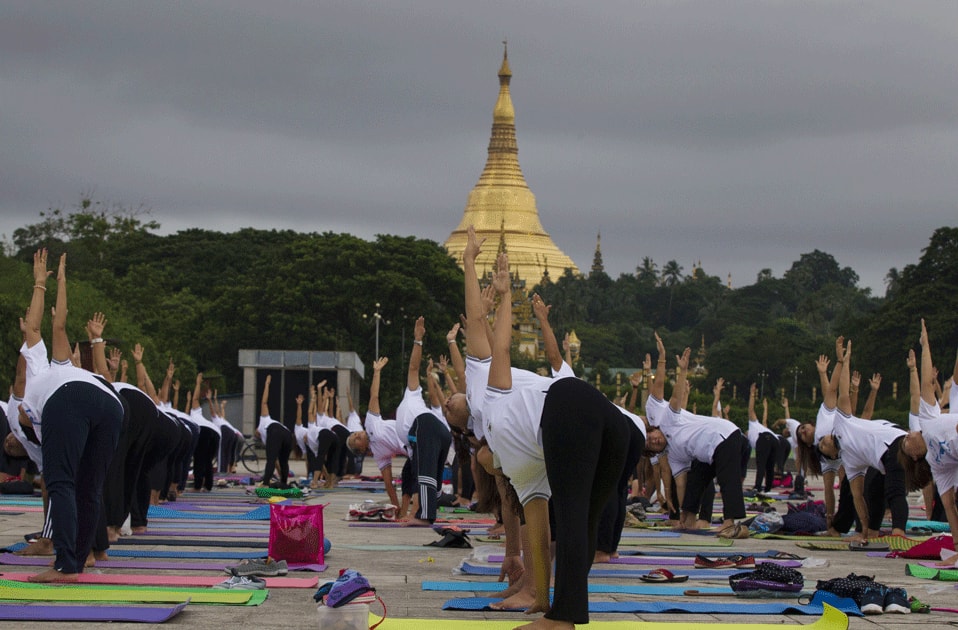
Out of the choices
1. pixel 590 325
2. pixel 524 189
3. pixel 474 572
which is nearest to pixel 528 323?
pixel 590 325

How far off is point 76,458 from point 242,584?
4.61ft

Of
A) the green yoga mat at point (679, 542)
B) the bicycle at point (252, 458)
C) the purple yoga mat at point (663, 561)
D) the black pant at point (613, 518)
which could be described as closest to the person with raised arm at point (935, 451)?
the purple yoga mat at point (663, 561)

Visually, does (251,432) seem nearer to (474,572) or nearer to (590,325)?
(474,572)

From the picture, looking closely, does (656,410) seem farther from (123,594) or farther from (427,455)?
(123,594)

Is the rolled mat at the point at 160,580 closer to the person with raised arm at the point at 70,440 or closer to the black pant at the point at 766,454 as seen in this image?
the person with raised arm at the point at 70,440

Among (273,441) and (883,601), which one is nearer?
(883,601)

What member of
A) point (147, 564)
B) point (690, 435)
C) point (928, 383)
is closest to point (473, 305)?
point (147, 564)

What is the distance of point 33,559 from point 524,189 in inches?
5291

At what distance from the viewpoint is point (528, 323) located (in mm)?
107000

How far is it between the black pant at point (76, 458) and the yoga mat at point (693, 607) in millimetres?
2644

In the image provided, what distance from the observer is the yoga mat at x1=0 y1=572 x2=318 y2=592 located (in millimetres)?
9656

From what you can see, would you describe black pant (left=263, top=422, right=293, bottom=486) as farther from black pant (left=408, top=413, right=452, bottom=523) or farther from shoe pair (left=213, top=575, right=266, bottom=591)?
shoe pair (left=213, top=575, right=266, bottom=591)

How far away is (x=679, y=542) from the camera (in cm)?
1459

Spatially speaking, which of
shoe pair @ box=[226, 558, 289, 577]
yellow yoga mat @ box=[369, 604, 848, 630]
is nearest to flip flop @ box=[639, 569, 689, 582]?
yellow yoga mat @ box=[369, 604, 848, 630]
